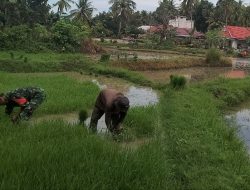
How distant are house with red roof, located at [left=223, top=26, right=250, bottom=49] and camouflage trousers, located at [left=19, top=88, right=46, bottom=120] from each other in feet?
123

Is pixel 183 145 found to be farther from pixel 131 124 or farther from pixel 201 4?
pixel 201 4

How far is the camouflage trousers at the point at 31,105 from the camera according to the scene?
20.7 ft

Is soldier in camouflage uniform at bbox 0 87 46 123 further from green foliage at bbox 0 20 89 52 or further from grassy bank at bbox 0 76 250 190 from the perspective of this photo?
green foliage at bbox 0 20 89 52

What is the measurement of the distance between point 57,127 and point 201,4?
50999 millimetres

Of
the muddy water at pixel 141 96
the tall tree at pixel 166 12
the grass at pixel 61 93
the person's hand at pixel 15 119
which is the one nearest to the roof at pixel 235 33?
the tall tree at pixel 166 12

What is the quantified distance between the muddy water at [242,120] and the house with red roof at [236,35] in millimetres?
30932

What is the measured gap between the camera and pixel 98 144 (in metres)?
5.21

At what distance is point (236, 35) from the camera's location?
43.5 metres

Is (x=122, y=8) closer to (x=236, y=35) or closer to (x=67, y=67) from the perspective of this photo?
(x=236, y=35)

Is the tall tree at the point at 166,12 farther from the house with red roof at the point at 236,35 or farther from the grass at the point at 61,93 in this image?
the grass at the point at 61,93

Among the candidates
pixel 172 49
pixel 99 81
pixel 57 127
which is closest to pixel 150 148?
pixel 57 127

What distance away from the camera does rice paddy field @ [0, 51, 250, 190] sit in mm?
4043

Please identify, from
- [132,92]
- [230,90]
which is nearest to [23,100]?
[132,92]

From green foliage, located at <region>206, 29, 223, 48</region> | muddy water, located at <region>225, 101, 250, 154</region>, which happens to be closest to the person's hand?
muddy water, located at <region>225, 101, 250, 154</region>
